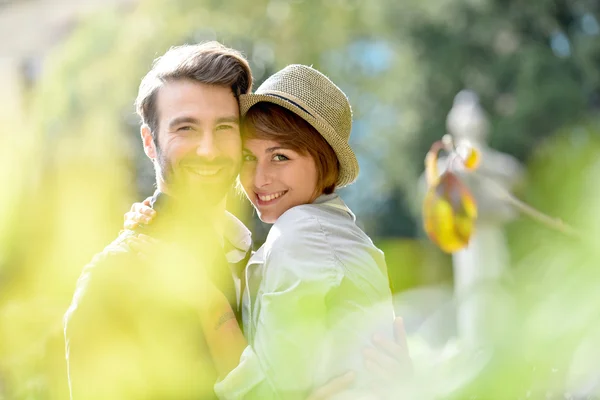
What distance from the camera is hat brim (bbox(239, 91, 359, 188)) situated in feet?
6.61

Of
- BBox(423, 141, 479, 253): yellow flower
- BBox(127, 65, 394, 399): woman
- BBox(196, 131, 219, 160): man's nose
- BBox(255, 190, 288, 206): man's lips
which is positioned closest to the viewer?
BBox(127, 65, 394, 399): woman

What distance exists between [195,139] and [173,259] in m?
0.29

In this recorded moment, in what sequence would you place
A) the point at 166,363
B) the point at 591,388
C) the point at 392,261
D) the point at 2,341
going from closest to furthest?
the point at 591,388 → the point at 166,363 → the point at 2,341 → the point at 392,261

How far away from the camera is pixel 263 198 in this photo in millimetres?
2090

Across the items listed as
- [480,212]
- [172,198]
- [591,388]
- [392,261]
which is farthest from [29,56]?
[591,388]

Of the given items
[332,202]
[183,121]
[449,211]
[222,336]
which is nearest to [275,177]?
[332,202]

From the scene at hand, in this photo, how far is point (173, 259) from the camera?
1.90 metres

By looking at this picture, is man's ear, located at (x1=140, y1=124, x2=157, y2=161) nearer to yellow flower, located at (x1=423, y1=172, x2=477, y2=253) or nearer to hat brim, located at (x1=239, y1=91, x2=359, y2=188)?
hat brim, located at (x1=239, y1=91, x2=359, y2=188)

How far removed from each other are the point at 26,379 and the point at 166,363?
2079mm

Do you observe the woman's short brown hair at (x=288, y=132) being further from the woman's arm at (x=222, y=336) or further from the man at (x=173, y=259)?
the woman's arm at (x=222, y=336)

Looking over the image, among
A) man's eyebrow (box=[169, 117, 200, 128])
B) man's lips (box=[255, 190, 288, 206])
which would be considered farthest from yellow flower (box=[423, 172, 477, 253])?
man's eyebrow (box=[169, 117, 200, 128])

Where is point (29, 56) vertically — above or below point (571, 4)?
above

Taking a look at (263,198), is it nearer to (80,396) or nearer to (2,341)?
(80,396)

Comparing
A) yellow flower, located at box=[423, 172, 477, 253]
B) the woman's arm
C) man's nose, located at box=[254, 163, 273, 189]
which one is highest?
man's nose, located at box=[254, 163, 273, 189]
